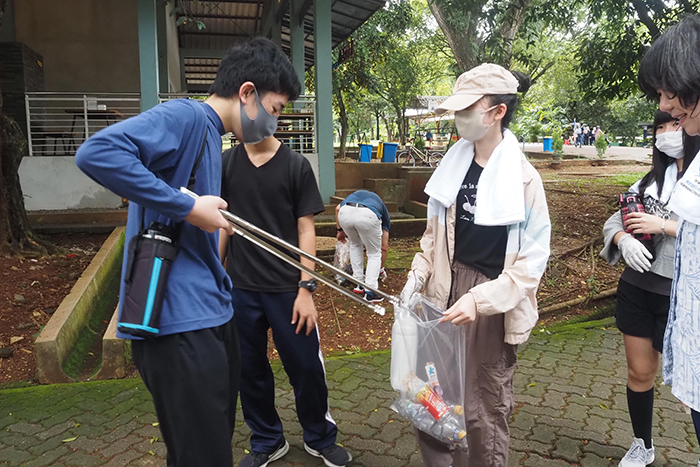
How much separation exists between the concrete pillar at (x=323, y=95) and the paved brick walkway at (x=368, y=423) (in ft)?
20.5

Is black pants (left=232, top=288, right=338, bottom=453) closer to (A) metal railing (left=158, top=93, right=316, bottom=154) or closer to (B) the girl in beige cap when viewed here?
(B) the girl in beige cap

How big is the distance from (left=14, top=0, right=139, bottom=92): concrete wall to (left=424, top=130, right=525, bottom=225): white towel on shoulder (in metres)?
11.2

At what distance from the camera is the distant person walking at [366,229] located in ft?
18.5

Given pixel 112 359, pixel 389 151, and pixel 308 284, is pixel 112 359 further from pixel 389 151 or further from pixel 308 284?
pixel 389 151

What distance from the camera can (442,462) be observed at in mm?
2480

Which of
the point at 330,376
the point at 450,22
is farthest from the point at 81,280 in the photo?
the point at 450,22

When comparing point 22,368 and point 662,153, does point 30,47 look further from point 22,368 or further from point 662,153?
point 662,153

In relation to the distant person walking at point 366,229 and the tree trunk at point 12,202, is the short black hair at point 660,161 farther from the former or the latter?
the tree trunk at point 12,202

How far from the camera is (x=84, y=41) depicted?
11.7 meters

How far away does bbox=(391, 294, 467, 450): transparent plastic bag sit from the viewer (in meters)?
2.31

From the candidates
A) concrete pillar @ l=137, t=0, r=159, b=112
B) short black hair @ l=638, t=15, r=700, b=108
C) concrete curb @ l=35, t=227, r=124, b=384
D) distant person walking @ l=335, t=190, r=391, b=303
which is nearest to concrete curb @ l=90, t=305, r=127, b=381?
concrete curb @ l=35, t=227, r=124, b=384

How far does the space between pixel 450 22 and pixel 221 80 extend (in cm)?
893

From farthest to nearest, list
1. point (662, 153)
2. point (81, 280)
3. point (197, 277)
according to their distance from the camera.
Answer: point (81, 280), point (662, 153), point (197, 277)

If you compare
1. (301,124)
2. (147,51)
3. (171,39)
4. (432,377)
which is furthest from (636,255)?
(171,39)
